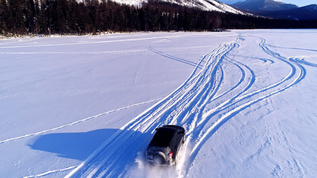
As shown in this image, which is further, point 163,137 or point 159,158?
point 163,137

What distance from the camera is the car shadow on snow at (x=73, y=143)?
564 cm

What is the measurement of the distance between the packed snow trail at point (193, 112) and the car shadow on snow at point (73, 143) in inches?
11.6

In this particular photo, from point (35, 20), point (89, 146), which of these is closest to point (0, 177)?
point (89, 146)

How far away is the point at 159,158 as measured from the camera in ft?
15.4

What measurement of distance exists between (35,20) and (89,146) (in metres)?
57.2

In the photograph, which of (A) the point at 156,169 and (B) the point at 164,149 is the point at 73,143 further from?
(B) the point at 164,149

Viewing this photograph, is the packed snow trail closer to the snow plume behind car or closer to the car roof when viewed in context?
the snow plume behind car

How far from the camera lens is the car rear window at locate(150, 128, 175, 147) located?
4.85 m

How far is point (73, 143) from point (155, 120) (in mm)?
3324

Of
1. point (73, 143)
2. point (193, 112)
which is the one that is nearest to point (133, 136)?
point (73, 143)

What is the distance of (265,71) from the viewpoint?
45.5ft

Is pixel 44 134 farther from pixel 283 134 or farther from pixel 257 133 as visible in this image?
pixel 283 134

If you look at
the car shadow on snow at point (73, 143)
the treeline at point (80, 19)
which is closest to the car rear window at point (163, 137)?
the car shadow on snow at point (73, 143)

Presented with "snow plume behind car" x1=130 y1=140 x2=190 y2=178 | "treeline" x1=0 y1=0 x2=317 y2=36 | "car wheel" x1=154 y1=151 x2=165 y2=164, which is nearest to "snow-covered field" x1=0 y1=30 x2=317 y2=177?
"snow plume behind car" x1=130 y1=140 x2=190 y2=178
